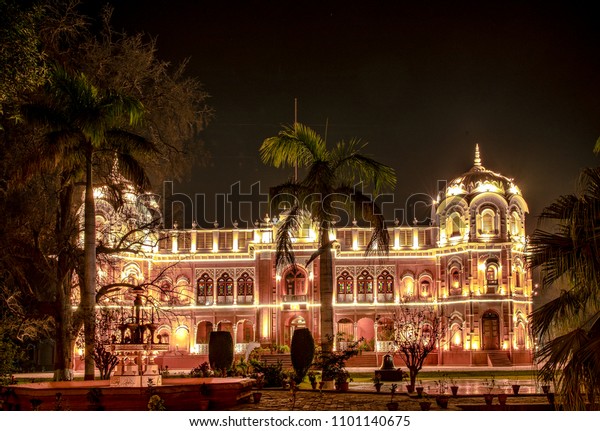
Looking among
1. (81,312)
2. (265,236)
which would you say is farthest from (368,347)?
(81,312)

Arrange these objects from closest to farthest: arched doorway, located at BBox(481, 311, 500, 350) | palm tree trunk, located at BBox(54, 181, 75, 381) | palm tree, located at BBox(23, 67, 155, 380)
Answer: palm tree, located at BBox(23, 67, 155, 380) < palm tree trunk, located at BBox(54, 181, 75, 381) < arched doorway, located at BBox(481, 311, 500, 350)

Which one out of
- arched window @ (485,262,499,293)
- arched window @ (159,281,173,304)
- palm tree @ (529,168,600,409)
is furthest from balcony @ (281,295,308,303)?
palm tree @ (529,168,600,409)

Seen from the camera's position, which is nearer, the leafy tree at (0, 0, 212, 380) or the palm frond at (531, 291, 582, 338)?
the palm frond at (531, 291, 582, 338)

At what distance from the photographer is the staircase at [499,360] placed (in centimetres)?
4328

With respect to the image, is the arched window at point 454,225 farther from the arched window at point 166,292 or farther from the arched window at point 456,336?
the arched window at point 166,292

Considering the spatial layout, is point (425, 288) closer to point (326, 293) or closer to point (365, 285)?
point (365, 285)

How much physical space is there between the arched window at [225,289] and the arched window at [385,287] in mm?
8714

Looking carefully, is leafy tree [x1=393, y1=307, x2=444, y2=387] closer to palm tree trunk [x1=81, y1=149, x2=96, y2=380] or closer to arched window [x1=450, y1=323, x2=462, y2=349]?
arched window [x1=450, y1=323, x2=462, y2=349]

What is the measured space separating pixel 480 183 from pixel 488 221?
2237 mm

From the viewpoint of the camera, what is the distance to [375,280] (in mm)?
48344

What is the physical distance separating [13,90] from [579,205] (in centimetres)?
1041

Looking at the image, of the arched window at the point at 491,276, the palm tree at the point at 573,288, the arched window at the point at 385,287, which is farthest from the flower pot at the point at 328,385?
the arched window at the point at 385,287

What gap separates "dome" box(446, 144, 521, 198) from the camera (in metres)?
46.9

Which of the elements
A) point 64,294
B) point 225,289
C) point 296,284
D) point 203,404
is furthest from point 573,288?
point 225,289
